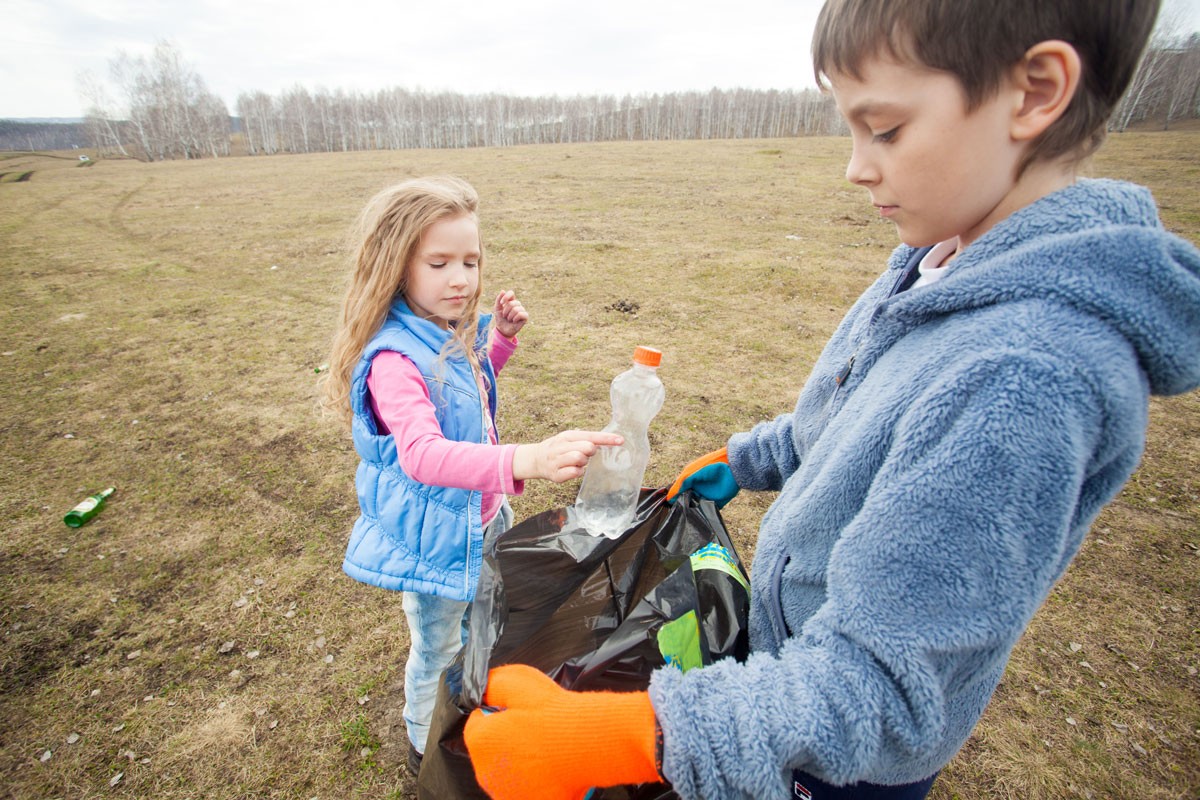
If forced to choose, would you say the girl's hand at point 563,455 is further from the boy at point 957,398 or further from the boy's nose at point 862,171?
the boy's nose at point 862,171

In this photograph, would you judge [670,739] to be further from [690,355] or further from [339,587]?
[690,355]

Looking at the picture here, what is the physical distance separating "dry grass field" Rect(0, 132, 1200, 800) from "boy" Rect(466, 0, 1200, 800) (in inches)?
85.6

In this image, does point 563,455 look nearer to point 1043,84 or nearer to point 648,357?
point 648,357

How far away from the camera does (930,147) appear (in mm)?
896

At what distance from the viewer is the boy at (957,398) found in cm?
76

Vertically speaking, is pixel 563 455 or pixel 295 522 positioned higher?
pixel 563 455

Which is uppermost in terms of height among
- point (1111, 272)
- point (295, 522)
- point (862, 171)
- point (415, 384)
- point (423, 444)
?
point (862, 171)

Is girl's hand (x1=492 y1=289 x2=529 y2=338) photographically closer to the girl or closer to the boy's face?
the girl

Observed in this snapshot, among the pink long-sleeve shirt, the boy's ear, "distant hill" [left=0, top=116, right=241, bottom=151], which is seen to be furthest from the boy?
"distant hill" [left=0, top=116, right=241, bottom=151]

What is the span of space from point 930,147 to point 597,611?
4.55 ft

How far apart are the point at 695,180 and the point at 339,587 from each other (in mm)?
17890

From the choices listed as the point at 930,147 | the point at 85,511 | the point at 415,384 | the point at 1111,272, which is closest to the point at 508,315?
the point at 415,384

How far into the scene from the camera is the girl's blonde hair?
6.59 ft

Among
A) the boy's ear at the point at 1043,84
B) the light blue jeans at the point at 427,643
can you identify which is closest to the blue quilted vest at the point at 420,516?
the light blue jeans at the point at 427,643
